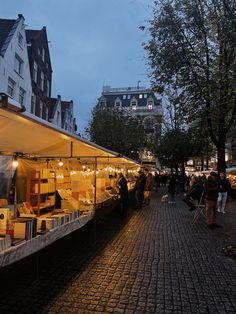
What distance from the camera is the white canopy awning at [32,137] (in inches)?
177

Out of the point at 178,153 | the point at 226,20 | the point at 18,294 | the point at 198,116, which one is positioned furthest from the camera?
the point at 178,153

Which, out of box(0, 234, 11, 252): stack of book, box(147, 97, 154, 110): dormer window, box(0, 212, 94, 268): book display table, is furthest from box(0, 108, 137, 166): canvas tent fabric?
box(147, 97, 154, 110): dormer window

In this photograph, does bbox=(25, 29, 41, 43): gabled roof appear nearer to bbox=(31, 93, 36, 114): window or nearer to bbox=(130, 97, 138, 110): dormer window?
bbox=(31, 93, 36, 114): window

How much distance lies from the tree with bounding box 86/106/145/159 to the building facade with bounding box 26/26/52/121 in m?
6.07

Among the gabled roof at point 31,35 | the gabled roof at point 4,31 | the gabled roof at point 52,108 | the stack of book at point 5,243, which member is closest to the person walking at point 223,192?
the stack of book at point 5,243

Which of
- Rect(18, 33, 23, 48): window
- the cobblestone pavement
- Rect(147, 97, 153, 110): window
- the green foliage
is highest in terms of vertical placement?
Rect(147, 97, 153, 110): window

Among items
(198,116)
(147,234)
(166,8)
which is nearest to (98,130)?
(198,116)

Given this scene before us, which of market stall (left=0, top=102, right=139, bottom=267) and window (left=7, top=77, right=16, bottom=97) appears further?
window (left=7, top=77, right=16, bottom=97)

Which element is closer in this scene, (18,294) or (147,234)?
(18,294)

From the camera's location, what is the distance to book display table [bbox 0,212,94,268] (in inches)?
165

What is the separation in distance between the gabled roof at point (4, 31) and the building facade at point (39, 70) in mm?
3678

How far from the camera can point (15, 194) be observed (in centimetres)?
786

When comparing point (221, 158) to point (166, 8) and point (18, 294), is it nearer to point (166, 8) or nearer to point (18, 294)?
point (166, 8)

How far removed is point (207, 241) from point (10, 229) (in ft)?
18.7
